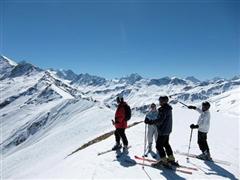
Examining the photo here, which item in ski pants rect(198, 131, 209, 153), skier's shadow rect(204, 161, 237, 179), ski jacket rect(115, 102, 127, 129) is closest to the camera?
skier's shadow rect(204, 161, 237, 179)

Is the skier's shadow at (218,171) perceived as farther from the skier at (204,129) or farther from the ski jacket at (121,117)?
the ski jacket at (121,117)

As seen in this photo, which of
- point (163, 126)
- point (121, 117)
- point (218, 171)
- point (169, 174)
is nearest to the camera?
point (169, 174)

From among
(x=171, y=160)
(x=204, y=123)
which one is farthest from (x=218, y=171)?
(x=204, y=123)

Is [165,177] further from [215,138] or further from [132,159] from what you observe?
[215,138]

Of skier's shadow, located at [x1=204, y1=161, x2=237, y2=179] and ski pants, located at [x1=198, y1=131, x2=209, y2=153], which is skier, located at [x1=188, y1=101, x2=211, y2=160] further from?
skier's shadow, located at [x1=204, y1=161, x2=237, y2=179]

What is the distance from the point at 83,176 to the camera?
1161 cm

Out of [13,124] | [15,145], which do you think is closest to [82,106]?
[15,145]

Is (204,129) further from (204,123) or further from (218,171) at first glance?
(218,171)

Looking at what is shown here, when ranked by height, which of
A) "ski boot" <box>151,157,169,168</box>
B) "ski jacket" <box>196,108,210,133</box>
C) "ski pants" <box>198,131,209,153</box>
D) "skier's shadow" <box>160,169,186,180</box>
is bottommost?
"skier's shadow" <box>160,169,186,180</box>

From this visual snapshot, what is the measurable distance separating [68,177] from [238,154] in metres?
10.5

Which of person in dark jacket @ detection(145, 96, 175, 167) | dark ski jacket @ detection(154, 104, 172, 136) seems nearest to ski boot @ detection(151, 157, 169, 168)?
person in dark jacket @ detection(145, 96, 175, 167)

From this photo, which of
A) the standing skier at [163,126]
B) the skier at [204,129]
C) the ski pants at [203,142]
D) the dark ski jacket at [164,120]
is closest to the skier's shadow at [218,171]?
the skier at [204,129]

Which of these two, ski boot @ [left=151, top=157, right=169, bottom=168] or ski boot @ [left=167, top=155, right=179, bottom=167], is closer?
ski boot @ [left=151, top=157, right=169, bottom=168]

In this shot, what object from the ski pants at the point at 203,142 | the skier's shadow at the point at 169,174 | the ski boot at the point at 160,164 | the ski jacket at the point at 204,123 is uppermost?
the ski jacket at the point at 204,123
